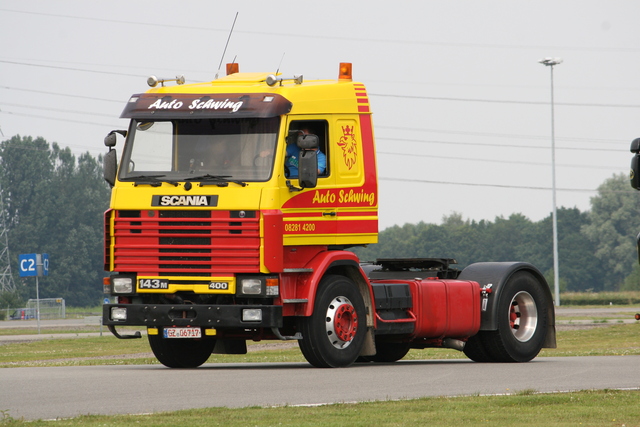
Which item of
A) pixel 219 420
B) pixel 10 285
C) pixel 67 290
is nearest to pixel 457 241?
pixel 67 290

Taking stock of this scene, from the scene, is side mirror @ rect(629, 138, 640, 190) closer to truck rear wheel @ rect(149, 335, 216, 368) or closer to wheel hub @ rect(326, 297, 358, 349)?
wheel hub @ rect(326, 297, 358, 349)

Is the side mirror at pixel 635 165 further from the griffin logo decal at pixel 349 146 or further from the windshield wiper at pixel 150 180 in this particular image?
the windshield wiper at pixel 150 180

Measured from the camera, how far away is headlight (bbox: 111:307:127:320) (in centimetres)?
1545

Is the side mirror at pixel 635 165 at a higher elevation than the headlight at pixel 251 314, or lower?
higher

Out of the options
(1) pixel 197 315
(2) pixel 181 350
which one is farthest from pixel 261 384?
(2) pixel 181 350

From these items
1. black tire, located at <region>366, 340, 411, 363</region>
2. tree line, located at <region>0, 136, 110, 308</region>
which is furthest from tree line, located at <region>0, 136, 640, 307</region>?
black tire, located at <region>366, 340, 411, 363</region>

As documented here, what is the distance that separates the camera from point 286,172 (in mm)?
15234

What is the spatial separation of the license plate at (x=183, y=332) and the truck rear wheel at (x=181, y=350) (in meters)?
1.23

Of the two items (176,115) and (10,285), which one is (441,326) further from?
(10,285)

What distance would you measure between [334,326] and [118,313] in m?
2.72

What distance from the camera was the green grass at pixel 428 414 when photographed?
382 inches

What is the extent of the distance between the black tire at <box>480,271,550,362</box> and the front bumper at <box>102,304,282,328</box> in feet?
14.2

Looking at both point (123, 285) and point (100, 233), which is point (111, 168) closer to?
point (123, 285)

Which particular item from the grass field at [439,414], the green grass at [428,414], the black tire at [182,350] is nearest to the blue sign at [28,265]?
the black tire at [182,350]
